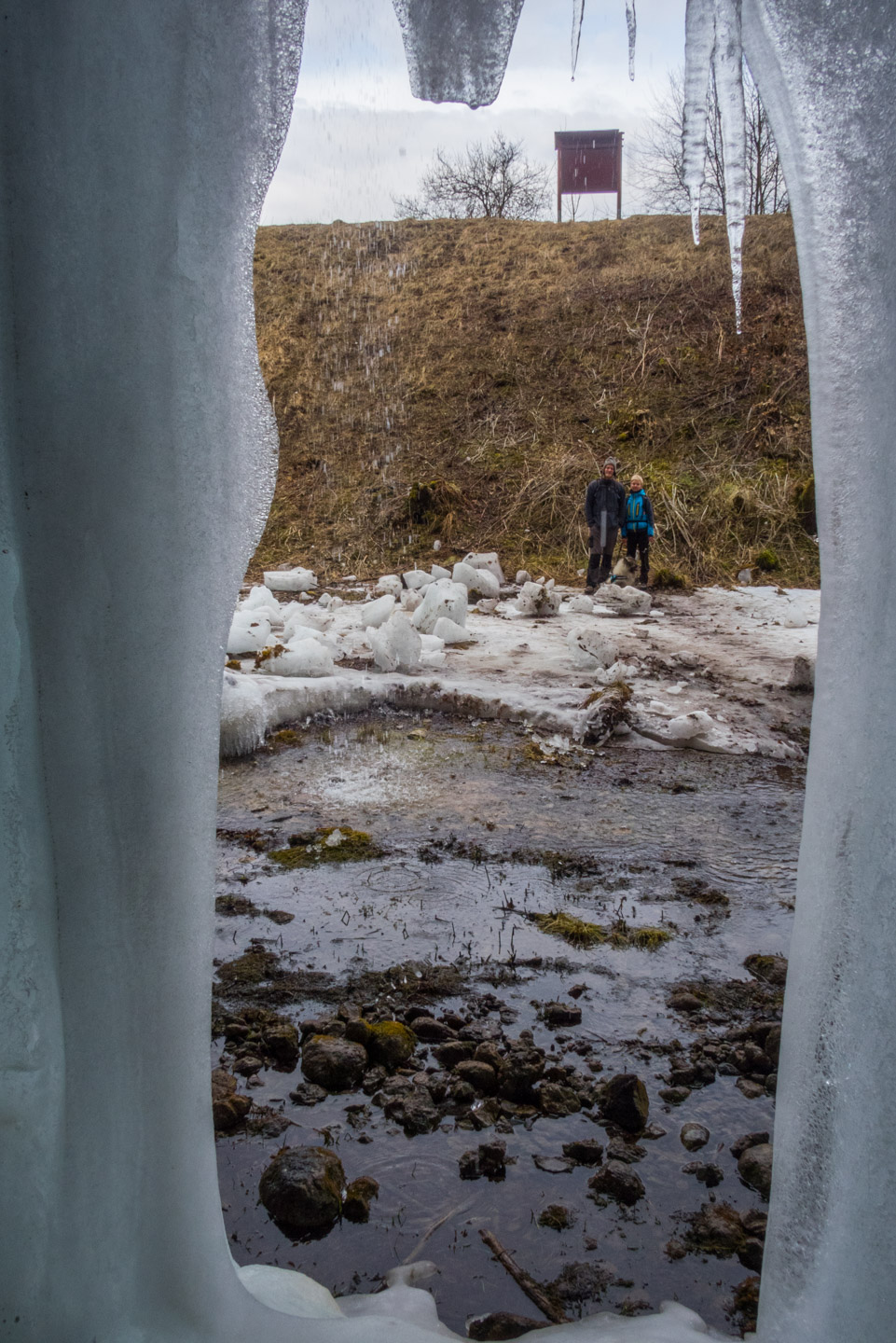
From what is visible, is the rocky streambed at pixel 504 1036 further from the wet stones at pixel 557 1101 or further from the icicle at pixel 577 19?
the icicle at pixel 577 19

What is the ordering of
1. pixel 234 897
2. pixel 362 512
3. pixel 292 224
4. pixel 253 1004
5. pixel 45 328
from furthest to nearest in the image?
pixel 292 224
pixel 362 512
pixel 234 897
pixel 253 1004
pixel 45 328

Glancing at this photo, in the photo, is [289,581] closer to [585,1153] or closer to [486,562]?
[486,562]

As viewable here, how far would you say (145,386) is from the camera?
134 centimetres

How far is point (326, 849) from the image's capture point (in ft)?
13.8

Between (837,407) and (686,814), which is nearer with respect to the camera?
(837,407)

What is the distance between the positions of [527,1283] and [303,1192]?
21.2 inches

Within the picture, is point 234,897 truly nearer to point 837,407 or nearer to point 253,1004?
point 253,1004

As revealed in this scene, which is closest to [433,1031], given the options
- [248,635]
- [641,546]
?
[248,635]


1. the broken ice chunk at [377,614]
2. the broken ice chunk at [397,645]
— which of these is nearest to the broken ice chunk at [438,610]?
the broken ice chunk at [377,614]

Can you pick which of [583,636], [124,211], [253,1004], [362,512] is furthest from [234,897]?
[362,512]

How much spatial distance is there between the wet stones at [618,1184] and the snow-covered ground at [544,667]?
353 cm

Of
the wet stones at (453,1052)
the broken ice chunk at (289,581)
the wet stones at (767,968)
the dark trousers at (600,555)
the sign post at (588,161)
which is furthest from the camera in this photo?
the sign post at (588,161)

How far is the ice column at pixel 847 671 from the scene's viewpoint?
4.40 feet

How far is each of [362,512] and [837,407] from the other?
13.9 meters
